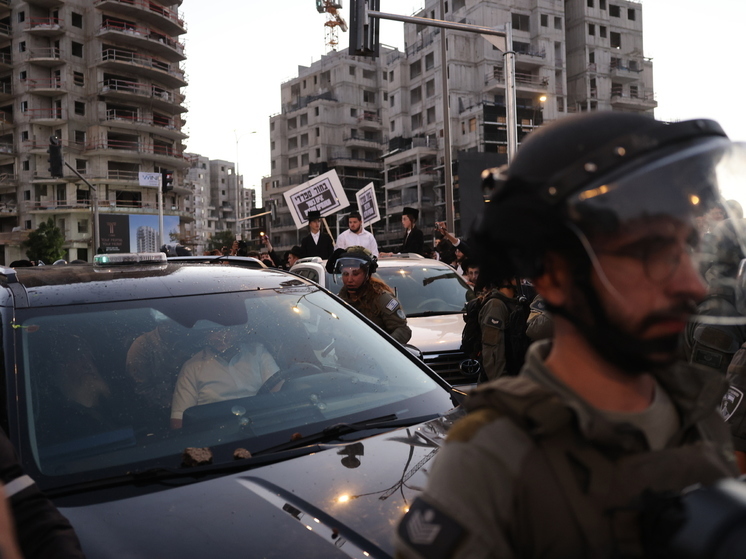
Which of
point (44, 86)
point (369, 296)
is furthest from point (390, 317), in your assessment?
point (44, 86)

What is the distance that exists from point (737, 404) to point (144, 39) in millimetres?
65310

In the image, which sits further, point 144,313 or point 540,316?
point 540,316

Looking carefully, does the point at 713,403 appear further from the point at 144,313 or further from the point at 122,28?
the point at 122,28

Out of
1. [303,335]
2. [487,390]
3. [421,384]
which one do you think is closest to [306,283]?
[303,335]

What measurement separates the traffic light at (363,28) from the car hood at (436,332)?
4.90 m

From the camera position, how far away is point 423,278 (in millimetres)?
8078

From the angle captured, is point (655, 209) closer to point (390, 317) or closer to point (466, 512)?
point (466, 512)

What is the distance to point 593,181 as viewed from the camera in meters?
1.05

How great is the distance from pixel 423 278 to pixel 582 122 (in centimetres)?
694

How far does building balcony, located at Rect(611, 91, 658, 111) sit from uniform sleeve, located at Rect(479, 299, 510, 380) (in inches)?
2725

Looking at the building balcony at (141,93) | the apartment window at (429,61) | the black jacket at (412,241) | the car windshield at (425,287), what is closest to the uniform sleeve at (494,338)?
the car windshield at (425,287)

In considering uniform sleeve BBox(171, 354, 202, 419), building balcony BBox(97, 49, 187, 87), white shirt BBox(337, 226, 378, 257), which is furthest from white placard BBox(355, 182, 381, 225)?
building balcony BBox(97, 49, 187, 87)

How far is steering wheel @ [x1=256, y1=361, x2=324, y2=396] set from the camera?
296cm

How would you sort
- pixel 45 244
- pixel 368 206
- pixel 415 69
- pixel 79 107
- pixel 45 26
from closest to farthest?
pixel 368 206 → pixel 45 244 → pixel 45 26 → pixel 79 107 → pixel 415 69
